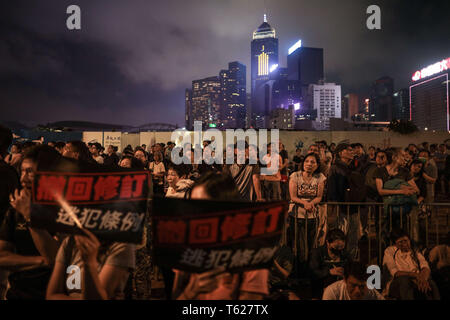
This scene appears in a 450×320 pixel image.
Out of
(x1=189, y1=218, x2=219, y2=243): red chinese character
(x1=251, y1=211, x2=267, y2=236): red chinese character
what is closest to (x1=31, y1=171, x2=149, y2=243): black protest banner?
(x1=189, y1=218, x2=219, y2=243): red chinese character

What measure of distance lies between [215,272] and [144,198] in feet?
2.82

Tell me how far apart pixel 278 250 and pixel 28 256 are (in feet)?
11.1

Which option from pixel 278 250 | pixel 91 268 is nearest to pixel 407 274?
pixel 278 250

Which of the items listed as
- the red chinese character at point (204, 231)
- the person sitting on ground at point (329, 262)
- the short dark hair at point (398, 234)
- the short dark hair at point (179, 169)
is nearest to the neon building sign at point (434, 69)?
the short dark hair at point (398, 234)

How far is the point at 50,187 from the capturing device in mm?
2525

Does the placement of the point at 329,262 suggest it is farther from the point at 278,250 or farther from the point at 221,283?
the point at 221,283

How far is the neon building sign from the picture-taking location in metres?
55.1

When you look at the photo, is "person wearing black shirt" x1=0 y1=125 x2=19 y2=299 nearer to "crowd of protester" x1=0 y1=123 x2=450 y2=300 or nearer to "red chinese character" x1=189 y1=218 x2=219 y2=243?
"crowd of protester" x1=0 y1=123 x2=450 y2=300

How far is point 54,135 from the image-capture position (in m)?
21.6

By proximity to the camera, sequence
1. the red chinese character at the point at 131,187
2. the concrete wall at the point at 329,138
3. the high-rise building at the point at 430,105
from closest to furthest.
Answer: the red chinese character at the point at 131,187, the concrete wall at the point at 329,138, the high-rise building at the point at 430,105

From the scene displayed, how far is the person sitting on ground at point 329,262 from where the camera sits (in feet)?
14.9

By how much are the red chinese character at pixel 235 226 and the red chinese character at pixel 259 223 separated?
5cm

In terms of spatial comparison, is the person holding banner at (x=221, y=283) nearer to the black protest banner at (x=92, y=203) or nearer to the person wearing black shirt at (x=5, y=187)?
the black protest banner at (x=92, y=203)
